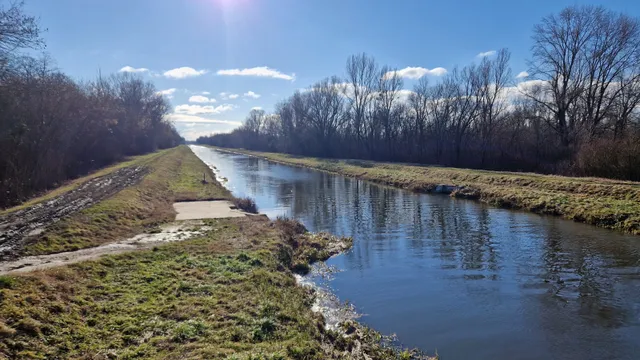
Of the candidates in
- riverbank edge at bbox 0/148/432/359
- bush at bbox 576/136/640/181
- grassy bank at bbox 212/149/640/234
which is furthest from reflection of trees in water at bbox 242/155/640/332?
bush at bbox 576/136/640/181

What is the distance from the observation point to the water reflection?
24.2 feet

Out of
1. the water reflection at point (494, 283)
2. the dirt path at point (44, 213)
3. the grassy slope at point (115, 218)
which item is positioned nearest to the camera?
the water reflection at point (494, 283)

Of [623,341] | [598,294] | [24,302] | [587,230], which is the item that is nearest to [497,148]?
[587,230]

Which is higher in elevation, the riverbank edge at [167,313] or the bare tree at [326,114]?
the bare tree at [326,114]

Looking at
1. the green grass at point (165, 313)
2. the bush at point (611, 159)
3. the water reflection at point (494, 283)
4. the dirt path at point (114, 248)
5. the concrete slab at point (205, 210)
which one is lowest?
the water reflection at point (494, 283)

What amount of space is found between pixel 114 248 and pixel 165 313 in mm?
5134

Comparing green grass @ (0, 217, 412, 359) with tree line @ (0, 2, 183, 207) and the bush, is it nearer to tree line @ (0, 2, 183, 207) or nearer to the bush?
tree line @ (0, 2, 183, 207)

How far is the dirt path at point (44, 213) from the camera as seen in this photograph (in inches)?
438

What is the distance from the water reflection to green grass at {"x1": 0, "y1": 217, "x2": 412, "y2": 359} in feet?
5.77

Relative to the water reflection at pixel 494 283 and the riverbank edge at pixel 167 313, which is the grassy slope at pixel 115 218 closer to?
the riverbank edge at pixel 167 313

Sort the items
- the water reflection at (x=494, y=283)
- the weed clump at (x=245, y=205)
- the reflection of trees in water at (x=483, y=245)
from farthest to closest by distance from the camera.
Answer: the weed clump at (x=245, y=205), the reflection of trees in water at (x=483, y=245), the water reflection at (x=494, y=283)

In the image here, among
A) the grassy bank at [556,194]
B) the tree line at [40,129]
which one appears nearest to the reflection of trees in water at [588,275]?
the grassy bank at [556,194]

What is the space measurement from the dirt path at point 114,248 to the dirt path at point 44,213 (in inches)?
39.0

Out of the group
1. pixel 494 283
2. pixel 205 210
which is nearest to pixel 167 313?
Result: pixel 494 283
